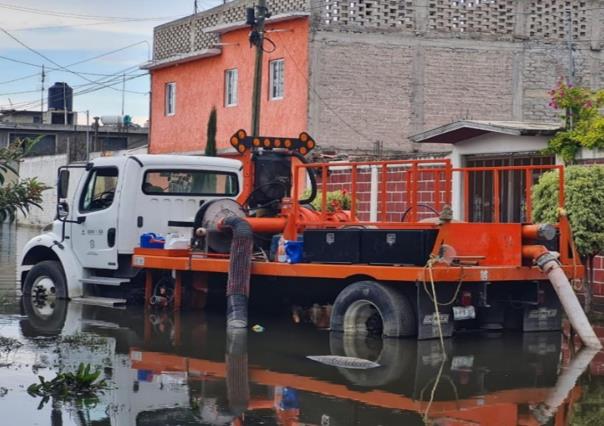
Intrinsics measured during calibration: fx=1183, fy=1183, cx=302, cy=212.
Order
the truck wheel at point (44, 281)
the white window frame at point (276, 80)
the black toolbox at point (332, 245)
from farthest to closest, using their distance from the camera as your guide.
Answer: the white window frame at point (276, 80)
the truck wheel at point (44, 281)
the black toolbox at point (332, 245)

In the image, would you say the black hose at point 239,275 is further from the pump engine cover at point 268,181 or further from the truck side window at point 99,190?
the truck side window at point 99,190

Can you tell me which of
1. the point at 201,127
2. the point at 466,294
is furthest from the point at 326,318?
the point at 201,127

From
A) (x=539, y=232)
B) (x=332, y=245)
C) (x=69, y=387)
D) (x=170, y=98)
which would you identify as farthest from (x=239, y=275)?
(x=170, y=98)

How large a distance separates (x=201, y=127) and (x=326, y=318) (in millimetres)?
22320

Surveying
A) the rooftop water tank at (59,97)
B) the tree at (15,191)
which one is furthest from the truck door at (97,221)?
the rooftop water tank at (59,97)

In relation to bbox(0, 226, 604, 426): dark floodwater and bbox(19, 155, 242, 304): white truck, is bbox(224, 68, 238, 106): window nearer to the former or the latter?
bbox(19, 155, 242, 304): white truck

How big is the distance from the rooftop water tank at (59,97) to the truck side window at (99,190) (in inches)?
2112

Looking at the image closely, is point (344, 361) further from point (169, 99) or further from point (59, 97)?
point (59, 97)

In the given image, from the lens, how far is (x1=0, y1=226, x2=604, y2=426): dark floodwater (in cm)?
930

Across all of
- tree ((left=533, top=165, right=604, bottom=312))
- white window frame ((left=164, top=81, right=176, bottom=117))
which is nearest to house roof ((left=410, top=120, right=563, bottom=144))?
tree ((left=533, top=165, right=604, bottom=312))

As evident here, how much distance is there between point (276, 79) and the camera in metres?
34.0

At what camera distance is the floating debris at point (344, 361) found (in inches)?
471

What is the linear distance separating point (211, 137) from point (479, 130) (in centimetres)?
1634

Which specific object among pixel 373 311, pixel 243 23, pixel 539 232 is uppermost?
pixel 243 23
